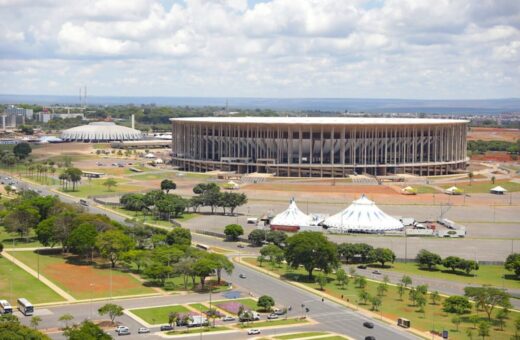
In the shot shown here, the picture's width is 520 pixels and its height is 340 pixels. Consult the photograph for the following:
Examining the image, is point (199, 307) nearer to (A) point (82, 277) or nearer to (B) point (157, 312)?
(B) point (157, 312)

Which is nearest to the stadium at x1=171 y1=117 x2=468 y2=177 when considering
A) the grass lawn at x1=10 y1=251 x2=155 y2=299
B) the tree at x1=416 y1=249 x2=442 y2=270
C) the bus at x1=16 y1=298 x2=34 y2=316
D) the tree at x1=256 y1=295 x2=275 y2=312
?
the tree at x1=416 y1=249 x2=442 y2=270

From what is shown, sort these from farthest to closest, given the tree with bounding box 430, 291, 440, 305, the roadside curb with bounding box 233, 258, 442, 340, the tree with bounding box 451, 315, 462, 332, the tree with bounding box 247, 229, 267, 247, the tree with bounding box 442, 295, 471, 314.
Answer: the tree with bounding box 247, 229, 267, 247
the tree with bounding box 430, 291, 440, 305
the tree with bounding box 442, 295, 471, 314
the tree with bounding box 451, 315, 462, 332
the roadside curb with bounding box 233, 258, 442, 340

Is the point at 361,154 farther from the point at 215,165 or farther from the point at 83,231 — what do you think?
the point at 83,231

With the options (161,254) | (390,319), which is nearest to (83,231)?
(161,254)

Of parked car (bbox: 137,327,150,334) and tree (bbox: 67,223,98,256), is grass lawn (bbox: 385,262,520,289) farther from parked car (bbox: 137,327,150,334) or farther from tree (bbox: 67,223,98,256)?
parked car (bbox: 137,327,150,334)

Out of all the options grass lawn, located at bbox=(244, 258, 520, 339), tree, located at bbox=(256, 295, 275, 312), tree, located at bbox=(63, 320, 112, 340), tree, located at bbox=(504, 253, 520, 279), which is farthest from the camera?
tree, located at bbox=(504, 253, 520, 279)

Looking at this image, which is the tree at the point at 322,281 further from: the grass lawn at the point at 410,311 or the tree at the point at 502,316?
the tree at the point at 502,316

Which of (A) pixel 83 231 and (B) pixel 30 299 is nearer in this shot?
(B) pixel 30 299
